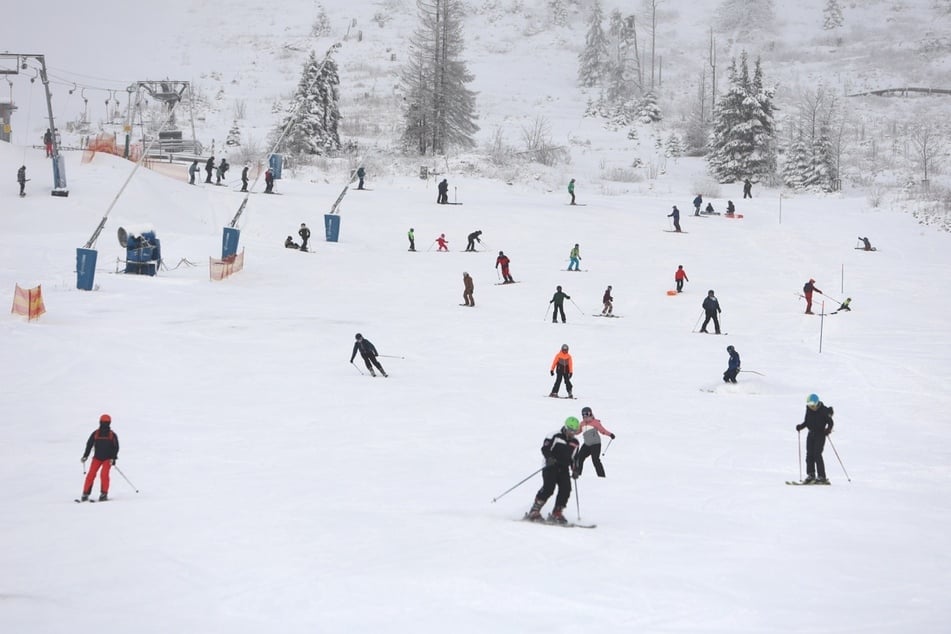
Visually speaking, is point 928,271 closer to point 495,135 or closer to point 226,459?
point 226,459

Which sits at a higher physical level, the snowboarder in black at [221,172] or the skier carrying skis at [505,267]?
the snowboarder in black at [221,172]

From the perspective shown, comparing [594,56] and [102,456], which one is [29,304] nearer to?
[102,456]

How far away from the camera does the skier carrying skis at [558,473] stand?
35.3 ft

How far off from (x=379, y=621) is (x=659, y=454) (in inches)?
309

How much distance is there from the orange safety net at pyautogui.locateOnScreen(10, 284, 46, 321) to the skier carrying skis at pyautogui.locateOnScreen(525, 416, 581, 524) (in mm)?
17090

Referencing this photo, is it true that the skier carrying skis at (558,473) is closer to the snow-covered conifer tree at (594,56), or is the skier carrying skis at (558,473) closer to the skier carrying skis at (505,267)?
the skier carrying skis at (505,267)

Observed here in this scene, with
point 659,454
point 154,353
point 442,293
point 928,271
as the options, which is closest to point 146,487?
point 659,454

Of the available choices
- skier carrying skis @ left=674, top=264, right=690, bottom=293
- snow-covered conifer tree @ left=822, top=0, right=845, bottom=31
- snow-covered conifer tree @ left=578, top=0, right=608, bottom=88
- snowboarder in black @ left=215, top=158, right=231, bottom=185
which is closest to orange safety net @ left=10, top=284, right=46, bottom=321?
skier carrying skis @ left=674, top=264, right=690, bottom=293

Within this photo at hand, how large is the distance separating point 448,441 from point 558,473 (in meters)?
4.77

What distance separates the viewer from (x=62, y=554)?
9.73 m

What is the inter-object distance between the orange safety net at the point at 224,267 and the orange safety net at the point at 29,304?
25.2 ft

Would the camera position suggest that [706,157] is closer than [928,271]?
No

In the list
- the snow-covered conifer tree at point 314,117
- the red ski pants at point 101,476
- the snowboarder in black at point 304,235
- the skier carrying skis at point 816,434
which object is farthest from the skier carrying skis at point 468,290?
the snow-covered conifer tree at point 314,117

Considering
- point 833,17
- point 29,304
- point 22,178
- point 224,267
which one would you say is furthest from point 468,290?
point 833,17
